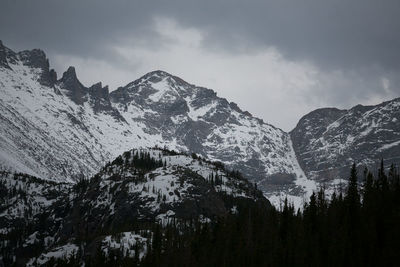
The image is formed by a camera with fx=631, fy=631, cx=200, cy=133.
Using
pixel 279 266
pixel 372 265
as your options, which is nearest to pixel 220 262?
pixel 279 266

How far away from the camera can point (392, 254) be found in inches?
6196

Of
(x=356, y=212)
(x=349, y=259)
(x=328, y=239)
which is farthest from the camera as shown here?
(x=356, y=212)

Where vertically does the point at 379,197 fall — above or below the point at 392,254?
above

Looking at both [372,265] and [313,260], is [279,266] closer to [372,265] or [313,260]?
[313,260]

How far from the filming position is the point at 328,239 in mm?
182750

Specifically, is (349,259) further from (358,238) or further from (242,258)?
(242,258)

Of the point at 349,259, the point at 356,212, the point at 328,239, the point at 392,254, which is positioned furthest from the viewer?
the point at 356,212

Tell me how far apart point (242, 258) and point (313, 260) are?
26.7 m

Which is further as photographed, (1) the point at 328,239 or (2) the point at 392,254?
(1) the point at 328,239

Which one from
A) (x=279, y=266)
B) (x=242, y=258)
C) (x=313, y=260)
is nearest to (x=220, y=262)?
(x=242, y=258)

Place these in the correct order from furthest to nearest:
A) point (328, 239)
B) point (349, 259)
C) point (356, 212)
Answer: point (356, 212) → point (328, 239) → point (349, 259)

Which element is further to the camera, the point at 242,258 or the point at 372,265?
the point at 242,258

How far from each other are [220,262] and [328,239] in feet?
117

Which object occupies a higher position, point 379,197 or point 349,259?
point 379,197
